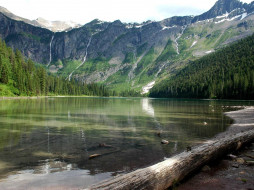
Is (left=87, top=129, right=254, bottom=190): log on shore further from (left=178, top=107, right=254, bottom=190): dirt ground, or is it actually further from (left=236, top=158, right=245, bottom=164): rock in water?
(left=236, top=158, right=245, bottom=164): rock in water

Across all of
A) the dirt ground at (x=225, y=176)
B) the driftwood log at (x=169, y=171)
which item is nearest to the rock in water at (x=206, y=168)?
the dirt ground at (x=225, y=176)

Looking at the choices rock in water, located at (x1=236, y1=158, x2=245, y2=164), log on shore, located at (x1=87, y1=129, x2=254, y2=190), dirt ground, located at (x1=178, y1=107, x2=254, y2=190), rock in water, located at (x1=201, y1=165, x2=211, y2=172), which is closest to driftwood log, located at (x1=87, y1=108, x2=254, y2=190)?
log on shore, located at (x1=87, y1=129, x2=254, y2=190)

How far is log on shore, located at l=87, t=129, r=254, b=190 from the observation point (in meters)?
7.18

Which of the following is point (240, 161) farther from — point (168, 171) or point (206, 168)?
point (168, 171)

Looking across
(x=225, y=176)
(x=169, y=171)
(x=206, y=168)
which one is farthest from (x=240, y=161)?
(x=169, y=171)

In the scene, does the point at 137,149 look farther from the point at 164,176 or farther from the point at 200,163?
the point at 164,176

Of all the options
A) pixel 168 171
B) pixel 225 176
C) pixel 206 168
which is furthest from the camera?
pixel 206 168

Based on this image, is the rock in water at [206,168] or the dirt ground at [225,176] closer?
the dirt ground at [225,176]

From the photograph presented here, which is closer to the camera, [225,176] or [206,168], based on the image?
[225,176]

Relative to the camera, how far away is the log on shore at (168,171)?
7184mm

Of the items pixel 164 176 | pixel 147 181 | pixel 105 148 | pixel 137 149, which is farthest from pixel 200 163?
pixel 105 148

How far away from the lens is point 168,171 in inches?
349

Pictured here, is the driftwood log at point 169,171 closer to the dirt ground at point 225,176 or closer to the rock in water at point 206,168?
the rock in water at point 206,168

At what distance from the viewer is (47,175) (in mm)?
10852
